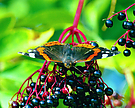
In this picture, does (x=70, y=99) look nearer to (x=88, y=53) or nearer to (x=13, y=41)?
(x=88, y=53)

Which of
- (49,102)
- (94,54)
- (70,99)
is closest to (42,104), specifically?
(49,102)

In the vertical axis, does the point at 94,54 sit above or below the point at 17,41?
below

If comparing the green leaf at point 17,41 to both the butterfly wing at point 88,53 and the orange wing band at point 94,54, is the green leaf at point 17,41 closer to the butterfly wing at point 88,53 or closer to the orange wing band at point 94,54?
the butterfly wing at point 88,53

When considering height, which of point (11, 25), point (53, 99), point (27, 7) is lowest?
point (53, 99)

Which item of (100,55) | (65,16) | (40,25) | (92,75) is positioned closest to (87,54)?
(100,55)

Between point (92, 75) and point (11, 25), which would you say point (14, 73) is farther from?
point (92, 75)
